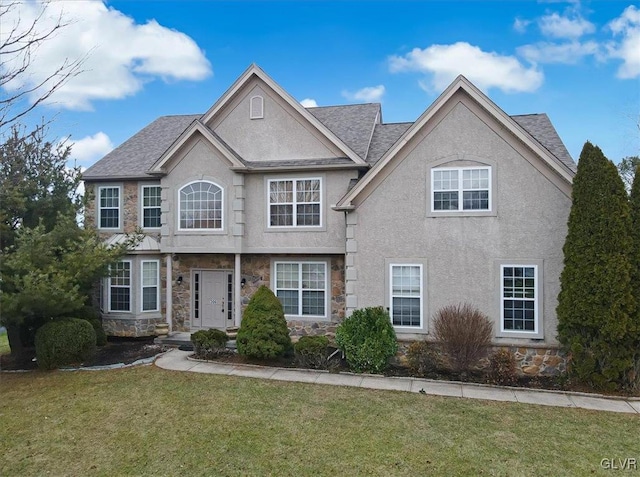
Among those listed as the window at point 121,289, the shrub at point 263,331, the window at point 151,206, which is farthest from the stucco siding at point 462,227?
the window at point 121,289

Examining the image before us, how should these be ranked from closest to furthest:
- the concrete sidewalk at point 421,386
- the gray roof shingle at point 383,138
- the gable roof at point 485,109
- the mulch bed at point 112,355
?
the concrete sidewalk at point 421,386 → the gable roof at point 485,109 → the mulch bed at point 112,355 → the gray roof shingle at point 383,138

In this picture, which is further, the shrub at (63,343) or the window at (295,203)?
the window at (295,203)

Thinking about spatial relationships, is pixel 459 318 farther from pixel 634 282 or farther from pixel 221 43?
pixel 221 43

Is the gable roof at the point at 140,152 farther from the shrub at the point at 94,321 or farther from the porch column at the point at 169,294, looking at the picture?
the shrub at the point at 94,321

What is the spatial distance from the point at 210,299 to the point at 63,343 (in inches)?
198

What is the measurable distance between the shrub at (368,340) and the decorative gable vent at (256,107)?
26.4 ft

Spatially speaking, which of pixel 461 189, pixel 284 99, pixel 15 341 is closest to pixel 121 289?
pixel 15 341

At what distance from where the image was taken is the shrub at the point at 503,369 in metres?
10.3

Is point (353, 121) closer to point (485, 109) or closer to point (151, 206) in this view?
point (485, 109)

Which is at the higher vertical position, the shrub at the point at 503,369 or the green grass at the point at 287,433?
the shrub at the point at 503,369

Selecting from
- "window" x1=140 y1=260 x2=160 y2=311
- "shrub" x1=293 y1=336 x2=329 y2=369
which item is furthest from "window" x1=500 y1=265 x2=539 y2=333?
"window" x1=140 y1=260 x2=160 y2=311

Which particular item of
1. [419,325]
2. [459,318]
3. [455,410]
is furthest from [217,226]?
[455,410]

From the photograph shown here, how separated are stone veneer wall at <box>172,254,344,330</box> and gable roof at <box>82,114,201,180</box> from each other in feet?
12.5

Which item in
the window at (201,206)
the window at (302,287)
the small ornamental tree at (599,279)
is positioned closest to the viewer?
the small ornamental tree at (599,279)
